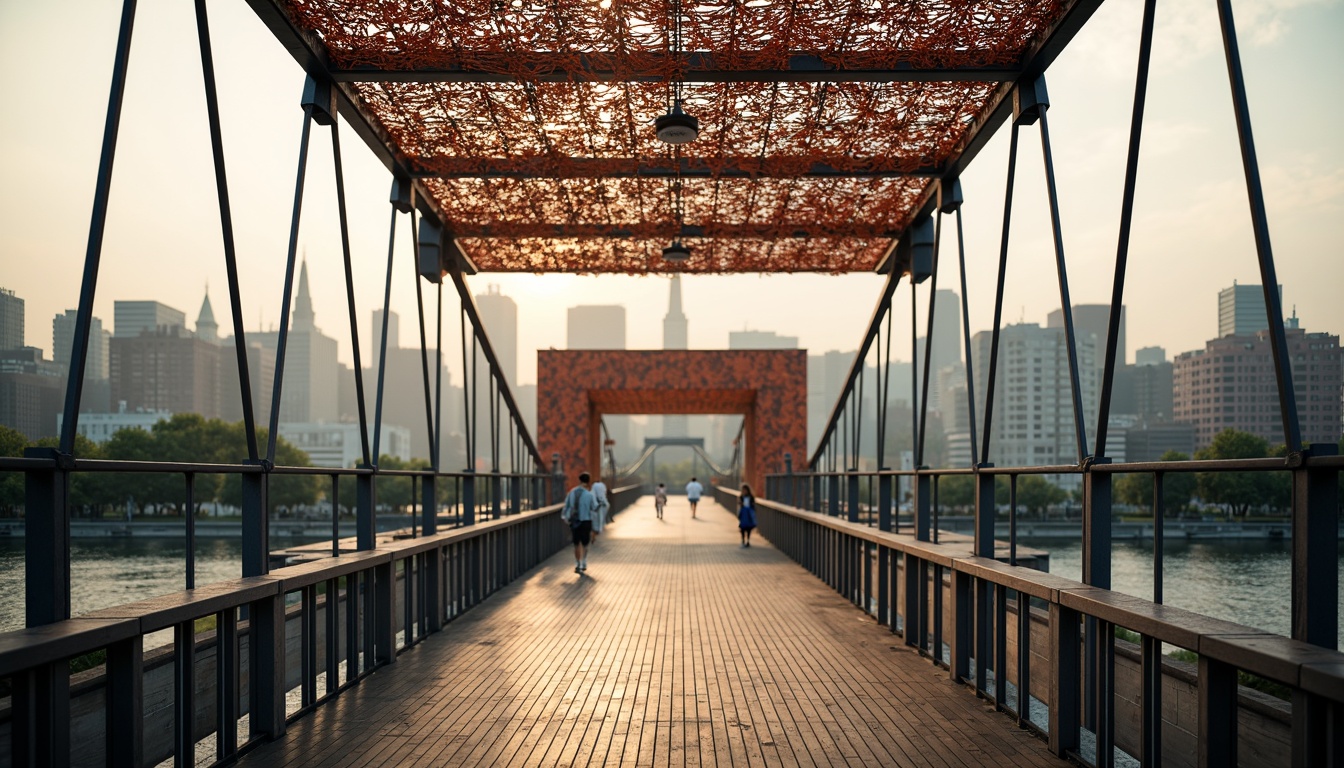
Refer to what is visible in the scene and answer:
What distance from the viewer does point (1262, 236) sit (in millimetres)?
3309

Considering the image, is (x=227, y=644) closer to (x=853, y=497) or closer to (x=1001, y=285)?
(x=1001, y=285)

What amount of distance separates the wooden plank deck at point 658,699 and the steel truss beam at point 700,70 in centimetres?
347

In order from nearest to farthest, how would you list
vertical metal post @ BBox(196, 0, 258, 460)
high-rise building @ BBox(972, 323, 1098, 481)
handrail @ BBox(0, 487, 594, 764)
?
1. handrail @ BBox(0, 487, 594, 764)
2. vertical metal post @ BBox(196, 0, 258, 460)
3. high-rise building @ BBox(972, 323, 1098, 481)

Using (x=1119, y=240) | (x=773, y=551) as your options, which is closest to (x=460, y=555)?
(x=1119, y=240)

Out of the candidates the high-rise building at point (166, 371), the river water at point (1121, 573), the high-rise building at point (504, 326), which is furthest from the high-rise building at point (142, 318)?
the high-rise building at point (504, 326)

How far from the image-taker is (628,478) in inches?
2306

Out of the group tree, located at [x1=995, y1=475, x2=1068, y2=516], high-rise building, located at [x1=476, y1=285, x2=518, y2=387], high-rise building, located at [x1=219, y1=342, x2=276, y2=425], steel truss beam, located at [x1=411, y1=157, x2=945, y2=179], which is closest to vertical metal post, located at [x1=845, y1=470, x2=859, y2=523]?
steel truss beam, located at [x1=411, y1=157, x2=945, y2=179]

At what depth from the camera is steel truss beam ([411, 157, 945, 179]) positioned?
320 inches

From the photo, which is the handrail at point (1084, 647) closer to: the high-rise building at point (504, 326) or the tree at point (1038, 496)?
the tree at point (1038, 496)

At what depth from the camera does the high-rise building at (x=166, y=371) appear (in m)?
10.2

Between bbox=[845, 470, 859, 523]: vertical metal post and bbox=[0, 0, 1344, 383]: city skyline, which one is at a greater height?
bbox=[0, 0, 1344, 383]: city skyline

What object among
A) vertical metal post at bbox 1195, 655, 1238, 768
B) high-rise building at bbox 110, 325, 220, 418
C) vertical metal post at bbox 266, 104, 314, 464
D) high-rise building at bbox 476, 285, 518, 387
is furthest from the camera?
high-rise building at bbox 476, 285, 518, 387

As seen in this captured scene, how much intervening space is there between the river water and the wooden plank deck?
1700 millimetres

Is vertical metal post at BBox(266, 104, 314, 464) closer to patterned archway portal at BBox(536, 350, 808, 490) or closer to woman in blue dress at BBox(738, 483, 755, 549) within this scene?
woman in blue dress at BBox(738, 483, 755, 549)
